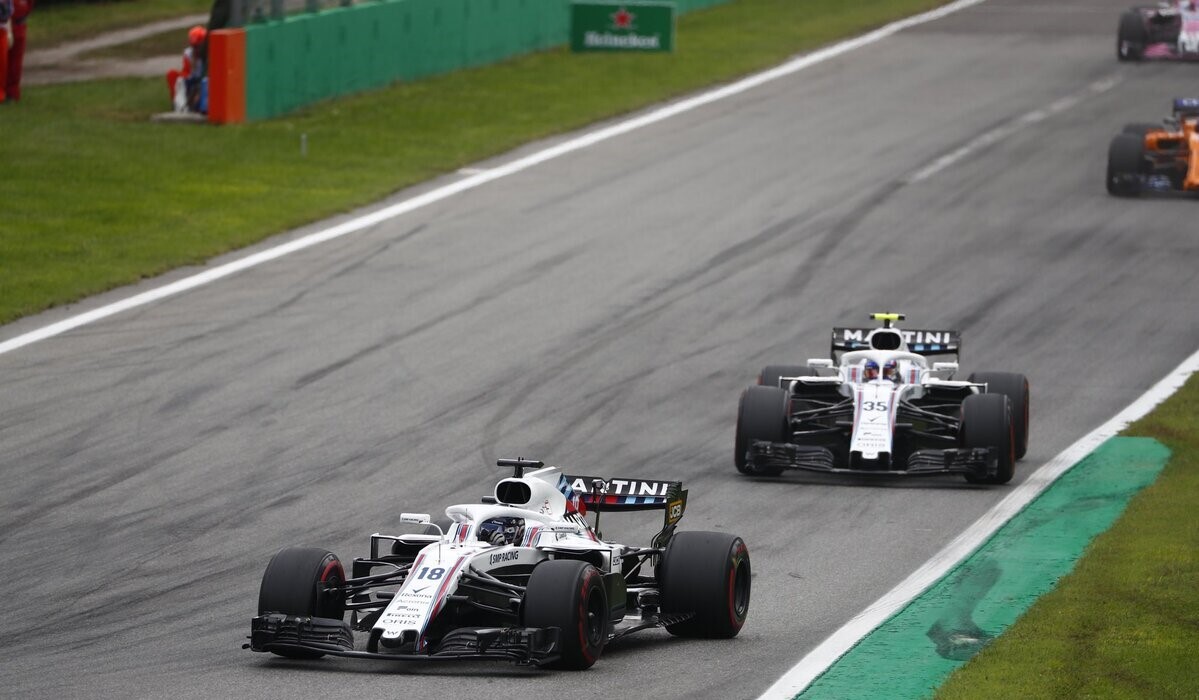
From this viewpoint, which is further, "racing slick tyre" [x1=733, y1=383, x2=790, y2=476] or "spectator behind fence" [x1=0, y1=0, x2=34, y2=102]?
"spectator behind fence" [x1=0, y1=0, x2=34, y2=102]

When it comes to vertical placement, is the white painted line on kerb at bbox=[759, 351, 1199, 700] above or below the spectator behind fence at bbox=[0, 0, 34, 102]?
below

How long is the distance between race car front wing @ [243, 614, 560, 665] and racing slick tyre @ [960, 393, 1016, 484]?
7.24 m

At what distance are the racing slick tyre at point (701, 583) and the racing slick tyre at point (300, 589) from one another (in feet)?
6.79

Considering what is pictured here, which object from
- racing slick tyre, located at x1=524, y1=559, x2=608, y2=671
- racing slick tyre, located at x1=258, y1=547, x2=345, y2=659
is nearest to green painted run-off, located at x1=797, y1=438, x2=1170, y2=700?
racing slick tyre, located at x1=524, y1=559, x2=608, y2=671

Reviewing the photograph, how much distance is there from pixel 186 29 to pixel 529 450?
28.9m

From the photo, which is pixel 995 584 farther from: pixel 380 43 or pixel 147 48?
pixel 147 48

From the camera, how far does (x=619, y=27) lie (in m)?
44.2

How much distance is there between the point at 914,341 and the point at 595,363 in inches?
179

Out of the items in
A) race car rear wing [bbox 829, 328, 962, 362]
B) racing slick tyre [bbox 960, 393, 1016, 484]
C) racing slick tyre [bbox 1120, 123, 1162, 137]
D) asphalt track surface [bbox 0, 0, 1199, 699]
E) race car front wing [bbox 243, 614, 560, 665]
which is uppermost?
racing slick tyre [bbox 1120, 123, 1162, 137]

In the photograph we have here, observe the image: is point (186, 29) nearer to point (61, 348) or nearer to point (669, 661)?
point (61, 348)

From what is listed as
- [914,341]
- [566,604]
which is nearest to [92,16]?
[914,341]

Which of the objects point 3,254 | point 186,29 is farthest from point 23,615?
point 186,29

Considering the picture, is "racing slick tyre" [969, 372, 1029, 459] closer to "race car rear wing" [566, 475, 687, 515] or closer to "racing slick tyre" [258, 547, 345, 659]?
"race car rear wing" [566, 475, 687, 515]

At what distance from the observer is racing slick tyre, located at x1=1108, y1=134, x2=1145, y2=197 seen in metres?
31.3
